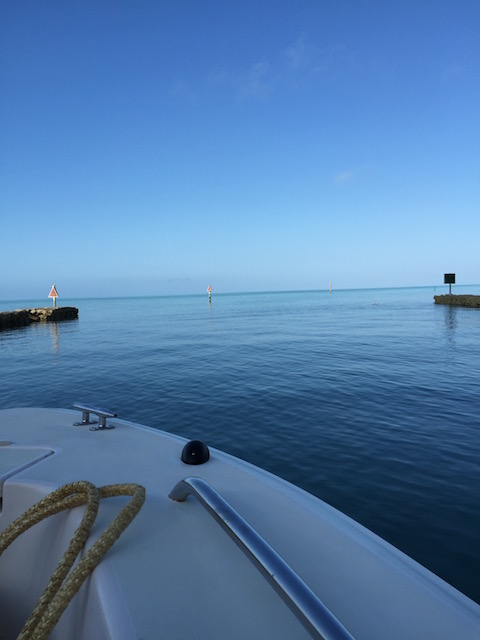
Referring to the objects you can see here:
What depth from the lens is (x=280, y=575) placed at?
102 centimetres

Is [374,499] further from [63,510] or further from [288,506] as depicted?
[63,510]

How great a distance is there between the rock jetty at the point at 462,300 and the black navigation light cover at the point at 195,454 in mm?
43187

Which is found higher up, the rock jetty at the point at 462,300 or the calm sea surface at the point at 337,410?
the rock jetty at the point at 462,300

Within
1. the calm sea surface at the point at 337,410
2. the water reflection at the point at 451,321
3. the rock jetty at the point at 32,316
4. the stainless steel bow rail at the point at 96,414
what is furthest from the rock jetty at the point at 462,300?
the rock jetty at the point at 32,316

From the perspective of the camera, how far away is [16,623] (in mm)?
1567

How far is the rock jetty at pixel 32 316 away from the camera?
2745 cm

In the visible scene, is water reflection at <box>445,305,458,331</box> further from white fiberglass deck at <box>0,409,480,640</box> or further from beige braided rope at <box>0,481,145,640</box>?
beige braided rope at <box>0,481,145,640</box>

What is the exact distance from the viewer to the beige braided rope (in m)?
1.15

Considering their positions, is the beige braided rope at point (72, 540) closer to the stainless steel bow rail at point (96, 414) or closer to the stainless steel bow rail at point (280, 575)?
the stainless steel bow rail at point (280, 575)

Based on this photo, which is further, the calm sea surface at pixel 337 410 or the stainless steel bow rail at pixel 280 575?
the calm sea surface at pixel 337 410

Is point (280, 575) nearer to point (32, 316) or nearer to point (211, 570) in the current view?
point (211, 570)

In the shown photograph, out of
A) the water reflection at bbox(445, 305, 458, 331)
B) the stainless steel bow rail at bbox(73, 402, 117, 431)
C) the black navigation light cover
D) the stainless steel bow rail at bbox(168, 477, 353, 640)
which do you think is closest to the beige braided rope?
the stainless steel bow rail at bbox(168, 477, 353, 640)

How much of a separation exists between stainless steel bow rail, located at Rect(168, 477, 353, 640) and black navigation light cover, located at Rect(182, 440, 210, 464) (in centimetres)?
62

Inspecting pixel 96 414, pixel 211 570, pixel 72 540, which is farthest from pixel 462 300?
pixel 72 540
